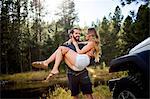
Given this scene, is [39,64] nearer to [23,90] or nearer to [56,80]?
[56,80]

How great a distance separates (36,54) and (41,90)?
3.82 ft

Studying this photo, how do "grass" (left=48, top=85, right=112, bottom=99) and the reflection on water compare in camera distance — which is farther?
the reflection on water

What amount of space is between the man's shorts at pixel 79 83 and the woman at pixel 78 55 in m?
0.22

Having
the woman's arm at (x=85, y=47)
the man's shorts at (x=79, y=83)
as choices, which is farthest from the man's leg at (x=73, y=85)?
the woman's arm at (x=85, y=47)

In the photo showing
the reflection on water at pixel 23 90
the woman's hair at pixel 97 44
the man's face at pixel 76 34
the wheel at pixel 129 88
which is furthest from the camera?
the reflection on water at pixel 23 90

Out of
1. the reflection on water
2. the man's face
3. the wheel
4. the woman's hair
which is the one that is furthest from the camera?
the reflection on water

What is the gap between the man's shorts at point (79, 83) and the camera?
11.0m

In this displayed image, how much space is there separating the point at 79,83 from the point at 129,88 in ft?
13.9

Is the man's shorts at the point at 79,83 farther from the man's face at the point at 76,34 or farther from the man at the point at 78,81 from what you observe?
the man's face at the point at 76,34

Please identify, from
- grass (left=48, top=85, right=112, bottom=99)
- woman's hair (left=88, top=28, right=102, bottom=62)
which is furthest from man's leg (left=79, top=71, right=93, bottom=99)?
woman's hair (left=88, top=28, right=102, bottom=62)

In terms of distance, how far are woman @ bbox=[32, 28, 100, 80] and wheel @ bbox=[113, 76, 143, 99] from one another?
13.0ft

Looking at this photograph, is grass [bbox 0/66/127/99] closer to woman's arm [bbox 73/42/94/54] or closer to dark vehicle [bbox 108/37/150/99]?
woman's arm [bbox 73/42/94/54]

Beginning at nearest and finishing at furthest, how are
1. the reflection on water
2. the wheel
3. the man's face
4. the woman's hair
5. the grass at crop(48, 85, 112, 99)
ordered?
1. the wheel
2. the grass at crop(48, 85, 112, 99)
3. the man's face
4. the woman's hair
5. the reflection on water

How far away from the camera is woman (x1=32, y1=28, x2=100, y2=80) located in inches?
434
